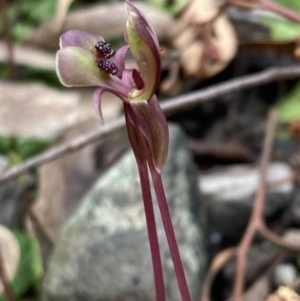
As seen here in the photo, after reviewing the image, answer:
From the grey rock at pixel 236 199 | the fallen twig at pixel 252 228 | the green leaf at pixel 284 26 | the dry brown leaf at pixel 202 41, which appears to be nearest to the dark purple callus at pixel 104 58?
the fallen twig at pixel 252 228

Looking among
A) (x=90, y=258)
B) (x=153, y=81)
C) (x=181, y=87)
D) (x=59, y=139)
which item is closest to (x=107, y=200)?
(x=90, y=258)

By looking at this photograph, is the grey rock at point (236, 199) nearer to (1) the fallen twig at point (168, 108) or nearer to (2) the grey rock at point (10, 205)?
(1) the fallen twig at point (168, 108)

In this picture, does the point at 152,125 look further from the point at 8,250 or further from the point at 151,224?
the point at 8,250

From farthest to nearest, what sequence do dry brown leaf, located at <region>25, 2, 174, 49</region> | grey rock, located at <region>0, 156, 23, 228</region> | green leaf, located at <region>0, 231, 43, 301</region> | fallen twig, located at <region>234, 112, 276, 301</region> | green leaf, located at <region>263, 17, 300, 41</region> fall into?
1. dry brown leaf, located at <region>25, 2, 174, 49</region>
2. green leaf, located at <region>263, 17, 300, 41</region>
3. grey rock, located at <region>0, 156, 23, 228</region>
4. green leaf, located at <region>0, 231, 43, 301</region>
5. fallen twig, located at <region>234, 112, 276, 301</region>

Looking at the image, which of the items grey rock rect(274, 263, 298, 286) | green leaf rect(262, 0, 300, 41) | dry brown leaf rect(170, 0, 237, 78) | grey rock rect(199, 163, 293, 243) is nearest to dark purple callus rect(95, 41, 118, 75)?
grey rock rect(274, 263, 298, 286)

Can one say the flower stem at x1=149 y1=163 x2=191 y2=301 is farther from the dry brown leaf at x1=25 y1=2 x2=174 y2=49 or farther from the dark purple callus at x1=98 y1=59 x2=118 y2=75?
the dry brown leaf at x1=25 y1=2 x2=174 y2=49
